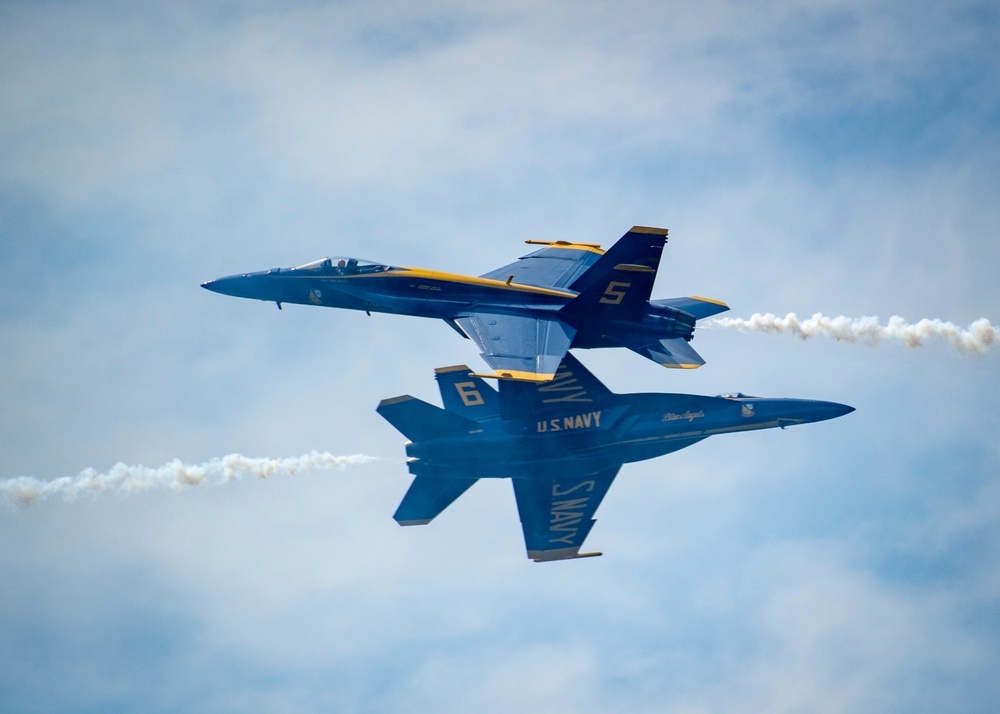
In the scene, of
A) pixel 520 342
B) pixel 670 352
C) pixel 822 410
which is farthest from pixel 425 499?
pixel 822 410

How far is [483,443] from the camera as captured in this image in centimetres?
8050

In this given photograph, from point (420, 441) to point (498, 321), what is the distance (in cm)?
666

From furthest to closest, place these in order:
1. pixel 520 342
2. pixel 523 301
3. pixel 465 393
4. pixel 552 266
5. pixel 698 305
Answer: pixel 552 266 → pixel 698 305 → pixel 465 393 → pixel 523 301 → pixel 520 342

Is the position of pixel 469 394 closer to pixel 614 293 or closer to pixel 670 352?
pixel 614 293

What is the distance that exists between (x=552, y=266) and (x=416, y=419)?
1357 centimetres

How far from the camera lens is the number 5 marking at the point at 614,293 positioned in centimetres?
8075

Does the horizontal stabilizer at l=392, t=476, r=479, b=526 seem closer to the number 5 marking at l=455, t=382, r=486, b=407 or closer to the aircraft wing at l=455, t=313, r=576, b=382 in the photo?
the number 5 marking at l=455, t=382, r=486, b=407

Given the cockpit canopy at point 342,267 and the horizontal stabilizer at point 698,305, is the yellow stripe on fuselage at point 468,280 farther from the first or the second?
the horizontal stabilizer at point 698,305

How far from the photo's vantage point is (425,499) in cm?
8131

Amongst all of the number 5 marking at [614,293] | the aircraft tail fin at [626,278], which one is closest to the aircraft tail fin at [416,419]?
the aircraft tail fin at [626,278]

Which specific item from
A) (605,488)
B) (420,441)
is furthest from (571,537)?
(420,441)

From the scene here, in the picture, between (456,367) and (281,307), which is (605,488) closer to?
(456,367)

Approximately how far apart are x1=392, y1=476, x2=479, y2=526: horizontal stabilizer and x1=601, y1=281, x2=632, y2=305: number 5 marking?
10483mm

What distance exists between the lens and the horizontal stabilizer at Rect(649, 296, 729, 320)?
86500mm
